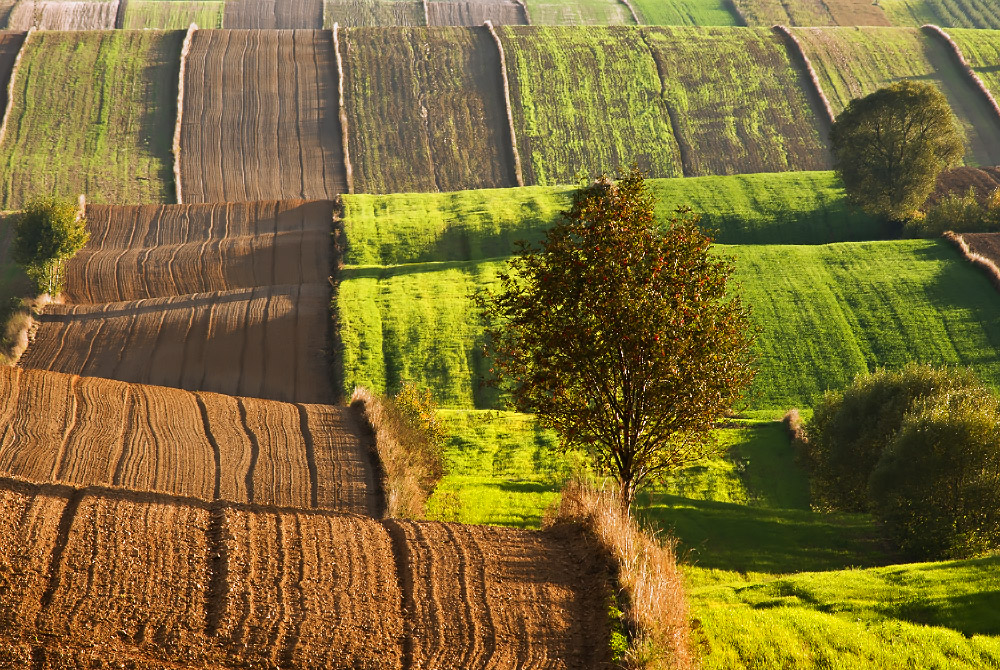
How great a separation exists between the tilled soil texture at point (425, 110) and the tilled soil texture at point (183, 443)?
4188 cm

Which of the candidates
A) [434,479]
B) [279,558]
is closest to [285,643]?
[279,558]

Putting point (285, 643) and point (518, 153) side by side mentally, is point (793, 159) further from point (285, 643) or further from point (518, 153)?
point (285, 643)

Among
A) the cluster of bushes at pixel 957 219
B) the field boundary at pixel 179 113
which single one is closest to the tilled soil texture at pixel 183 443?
the field boundary at pixel 179 113

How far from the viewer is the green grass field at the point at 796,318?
148 feet

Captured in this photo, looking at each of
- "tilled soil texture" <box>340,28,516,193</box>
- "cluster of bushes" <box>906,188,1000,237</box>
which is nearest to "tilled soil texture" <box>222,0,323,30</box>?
"tilled soil texture" <box>340,28,516,193</box>

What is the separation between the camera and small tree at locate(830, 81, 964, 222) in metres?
57.8

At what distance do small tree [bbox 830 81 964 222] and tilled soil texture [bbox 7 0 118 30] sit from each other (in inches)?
3558

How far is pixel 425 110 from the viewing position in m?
80.9

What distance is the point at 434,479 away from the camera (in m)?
32.9

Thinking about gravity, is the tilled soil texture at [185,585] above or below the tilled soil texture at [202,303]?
below

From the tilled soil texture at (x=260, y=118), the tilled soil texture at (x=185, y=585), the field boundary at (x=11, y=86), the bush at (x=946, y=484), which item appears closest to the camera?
the tilled soil texture at (x=185, y=585)

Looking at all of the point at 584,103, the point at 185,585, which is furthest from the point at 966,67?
the point at 185,585

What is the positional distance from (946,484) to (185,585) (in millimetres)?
24335

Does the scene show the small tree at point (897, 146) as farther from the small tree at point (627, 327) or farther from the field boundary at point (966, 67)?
the small tree at point (627, 327)
